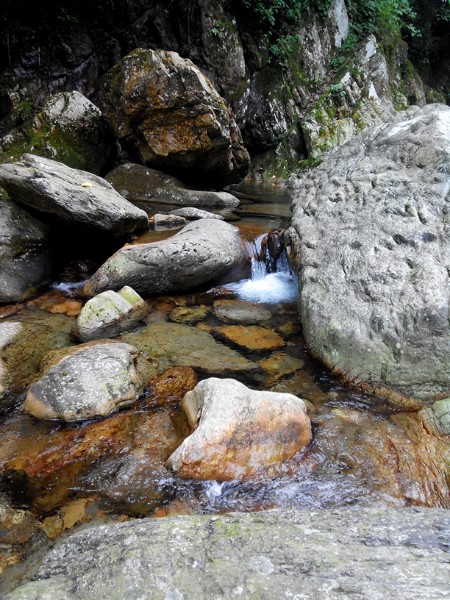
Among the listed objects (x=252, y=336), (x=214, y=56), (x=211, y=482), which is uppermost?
(x=214, y=56)

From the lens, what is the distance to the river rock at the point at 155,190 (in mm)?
9383

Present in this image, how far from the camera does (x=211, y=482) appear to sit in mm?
2352

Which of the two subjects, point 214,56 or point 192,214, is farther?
Result: point 214,56

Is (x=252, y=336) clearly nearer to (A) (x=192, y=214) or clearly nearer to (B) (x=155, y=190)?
(A) (x=192, y=214)

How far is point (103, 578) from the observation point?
1.36m

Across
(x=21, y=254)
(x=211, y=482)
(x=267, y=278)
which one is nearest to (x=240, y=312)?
(x=267, y=278)

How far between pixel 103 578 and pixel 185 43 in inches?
637

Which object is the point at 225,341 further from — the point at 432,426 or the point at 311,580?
the point at 311,580

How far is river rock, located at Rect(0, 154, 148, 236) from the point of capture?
4895 millimetres

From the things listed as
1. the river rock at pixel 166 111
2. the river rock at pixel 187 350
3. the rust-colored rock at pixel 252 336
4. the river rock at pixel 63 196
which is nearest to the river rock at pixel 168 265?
the river rock at pixel 63 196

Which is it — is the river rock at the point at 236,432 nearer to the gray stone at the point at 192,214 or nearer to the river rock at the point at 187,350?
the river rock at the point at 187,350

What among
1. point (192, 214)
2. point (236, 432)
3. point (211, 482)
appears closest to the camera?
point (211, 482)

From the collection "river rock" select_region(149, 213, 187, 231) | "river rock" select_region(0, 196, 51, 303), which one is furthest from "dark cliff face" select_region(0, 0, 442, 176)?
"river rock" select_region(0, 196, 51, 303)

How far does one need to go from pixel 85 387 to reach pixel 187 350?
3.92ft
